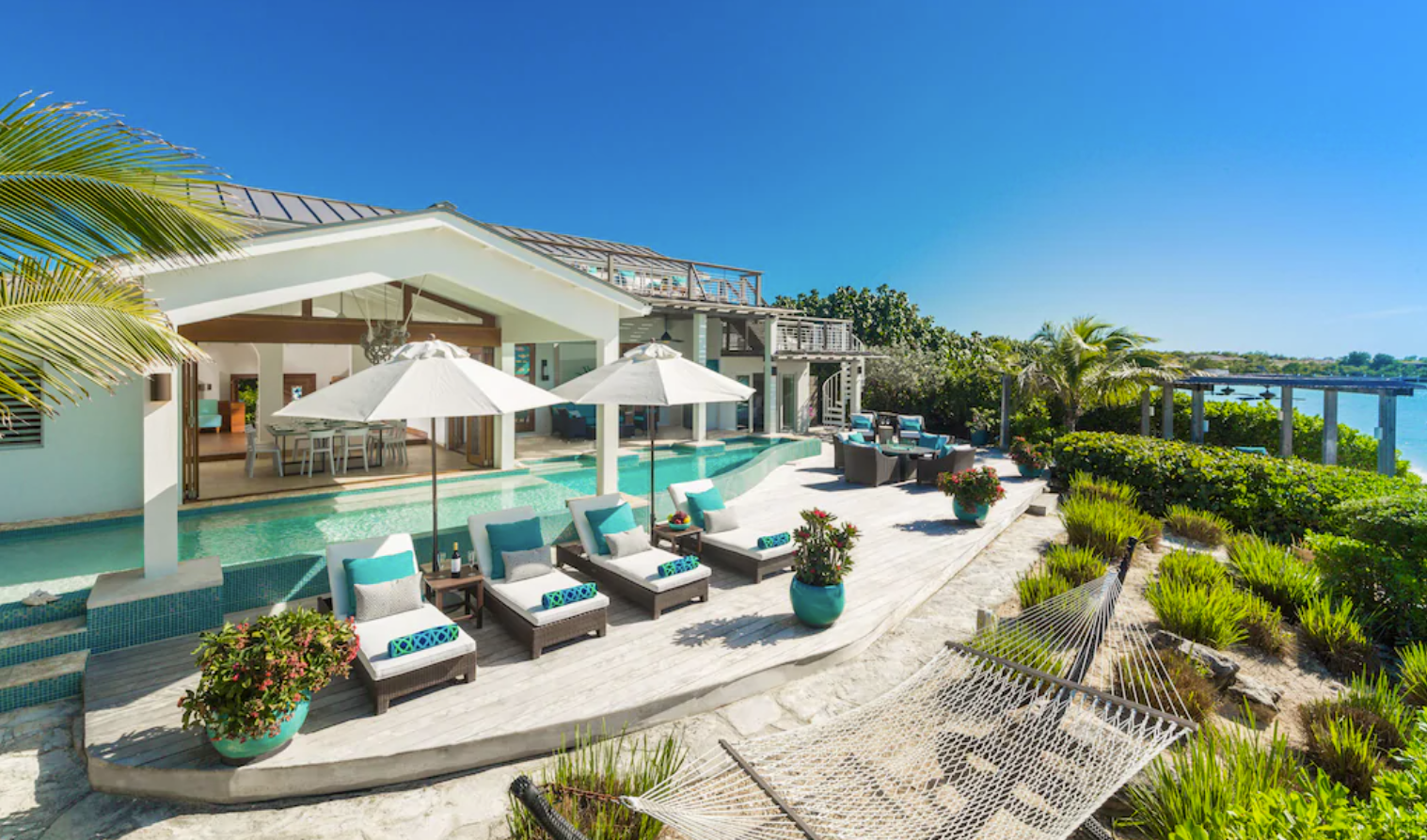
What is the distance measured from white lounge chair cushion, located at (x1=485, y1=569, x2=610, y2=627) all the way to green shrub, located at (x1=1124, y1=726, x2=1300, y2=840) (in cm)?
418

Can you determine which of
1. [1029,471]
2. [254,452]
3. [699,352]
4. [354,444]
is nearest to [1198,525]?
[1029,471]

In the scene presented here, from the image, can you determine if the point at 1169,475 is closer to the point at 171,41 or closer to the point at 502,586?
the point at 502,586

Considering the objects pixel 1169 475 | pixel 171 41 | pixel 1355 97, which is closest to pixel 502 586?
pixel 1169 475

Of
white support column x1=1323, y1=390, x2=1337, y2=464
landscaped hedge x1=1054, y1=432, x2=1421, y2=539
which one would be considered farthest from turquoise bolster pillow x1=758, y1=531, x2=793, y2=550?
white support column x1=1323, y1=390, x2=1337, y2=464

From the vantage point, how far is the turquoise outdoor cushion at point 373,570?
5.23 metres

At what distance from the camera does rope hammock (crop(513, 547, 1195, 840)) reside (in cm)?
301


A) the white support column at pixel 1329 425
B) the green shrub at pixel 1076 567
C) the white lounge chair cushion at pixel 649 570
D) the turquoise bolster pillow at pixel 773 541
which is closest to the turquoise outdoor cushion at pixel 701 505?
the turquoise bolster pillow at pixel 773 541

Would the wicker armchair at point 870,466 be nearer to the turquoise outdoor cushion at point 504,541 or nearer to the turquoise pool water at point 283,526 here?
the turquoise pool water at point 283,526

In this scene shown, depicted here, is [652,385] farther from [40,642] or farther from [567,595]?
[40,642]

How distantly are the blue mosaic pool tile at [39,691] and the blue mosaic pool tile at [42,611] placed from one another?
3.05ft

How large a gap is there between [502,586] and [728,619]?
2.29 metres

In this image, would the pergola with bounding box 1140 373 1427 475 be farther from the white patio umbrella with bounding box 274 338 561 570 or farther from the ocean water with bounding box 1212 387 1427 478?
the white patio umbrella with bounding box 274 338 561 570

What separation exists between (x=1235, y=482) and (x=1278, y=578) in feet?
12.7

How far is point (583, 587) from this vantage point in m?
5.61
